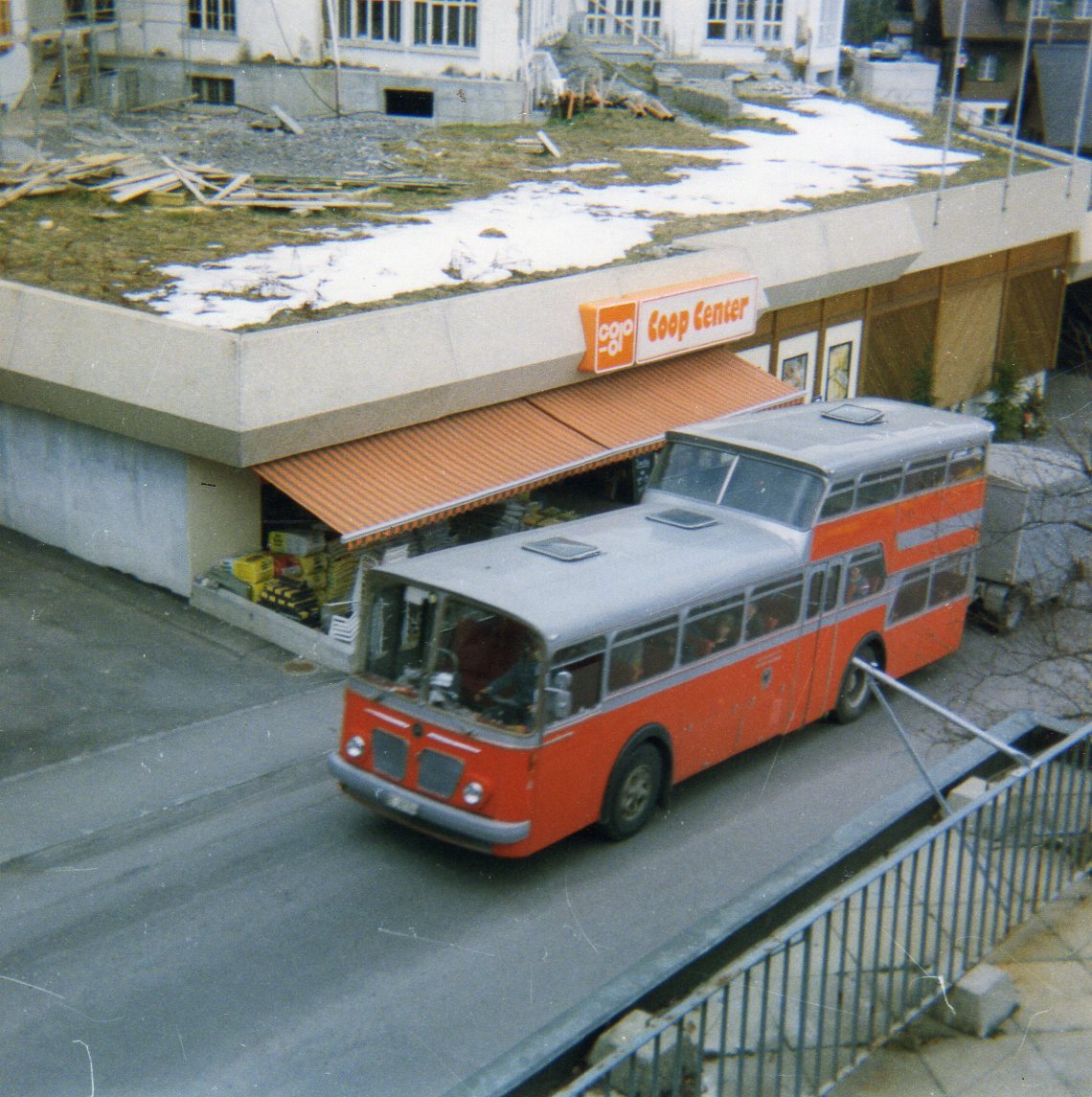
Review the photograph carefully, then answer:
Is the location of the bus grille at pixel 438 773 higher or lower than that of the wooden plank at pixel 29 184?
lower

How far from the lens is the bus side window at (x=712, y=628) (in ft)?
38.9

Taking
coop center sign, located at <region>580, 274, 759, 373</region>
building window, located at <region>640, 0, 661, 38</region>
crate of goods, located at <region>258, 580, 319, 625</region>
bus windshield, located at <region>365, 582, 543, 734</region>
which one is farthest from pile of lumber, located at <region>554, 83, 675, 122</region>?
bus windshield, located at <region>365, 582, 543, 734</region>

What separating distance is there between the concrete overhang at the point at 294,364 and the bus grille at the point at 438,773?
17.3 ft

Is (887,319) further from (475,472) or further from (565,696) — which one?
(565,696)

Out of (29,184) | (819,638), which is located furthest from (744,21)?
(819,638)

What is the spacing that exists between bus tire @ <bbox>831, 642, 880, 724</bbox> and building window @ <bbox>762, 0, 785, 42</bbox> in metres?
32.7

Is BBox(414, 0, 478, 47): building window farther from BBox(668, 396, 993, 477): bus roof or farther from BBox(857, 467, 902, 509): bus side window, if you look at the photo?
BBox(857, 467, 902, 509): bus side window

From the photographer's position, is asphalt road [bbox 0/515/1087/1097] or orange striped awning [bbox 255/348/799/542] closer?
asphalt road [bbox 0/515/1087/1097]

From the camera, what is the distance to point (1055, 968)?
8.22 meters

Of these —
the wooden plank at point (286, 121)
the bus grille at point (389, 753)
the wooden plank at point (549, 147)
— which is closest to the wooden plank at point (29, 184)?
the wooden plank at point (286, 121)

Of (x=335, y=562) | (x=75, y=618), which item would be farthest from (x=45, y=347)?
(x=335, y=562)

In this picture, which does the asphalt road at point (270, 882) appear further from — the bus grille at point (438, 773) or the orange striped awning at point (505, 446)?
the orange striped awning at point (505, 446)

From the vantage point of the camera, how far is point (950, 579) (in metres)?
15.9

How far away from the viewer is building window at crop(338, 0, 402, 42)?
105ft
